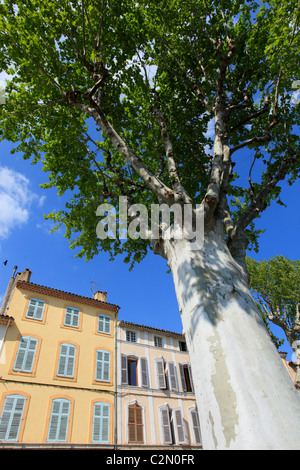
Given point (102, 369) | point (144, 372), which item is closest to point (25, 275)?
point (102, 369)

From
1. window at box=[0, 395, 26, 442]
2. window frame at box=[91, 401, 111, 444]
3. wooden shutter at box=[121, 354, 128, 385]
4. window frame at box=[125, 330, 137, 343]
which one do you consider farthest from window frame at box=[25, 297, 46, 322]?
window frame at box=[125, 330, 137, 343]

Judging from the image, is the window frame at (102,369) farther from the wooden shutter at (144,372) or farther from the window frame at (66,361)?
the wooden shutter at (144,372)

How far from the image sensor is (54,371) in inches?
515

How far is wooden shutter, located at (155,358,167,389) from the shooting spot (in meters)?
15.8

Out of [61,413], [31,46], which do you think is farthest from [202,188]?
[61,413]

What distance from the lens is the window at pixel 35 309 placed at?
1415 centimetres

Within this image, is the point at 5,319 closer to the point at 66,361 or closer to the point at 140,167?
the point at 66,361

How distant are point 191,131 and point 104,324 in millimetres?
13247

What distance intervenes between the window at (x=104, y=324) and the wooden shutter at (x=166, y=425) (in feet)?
18.8

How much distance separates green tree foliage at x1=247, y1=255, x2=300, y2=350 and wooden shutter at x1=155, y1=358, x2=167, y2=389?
7.68 meters

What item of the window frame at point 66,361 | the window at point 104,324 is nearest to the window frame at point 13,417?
the window frame at point 66,361

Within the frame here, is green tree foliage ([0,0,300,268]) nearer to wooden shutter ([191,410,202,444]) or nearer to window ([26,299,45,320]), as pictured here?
window ([26,299,45,320])

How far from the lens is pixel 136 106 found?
28.1 feet

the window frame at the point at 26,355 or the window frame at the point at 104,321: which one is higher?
the window frame at the point at 104,321
